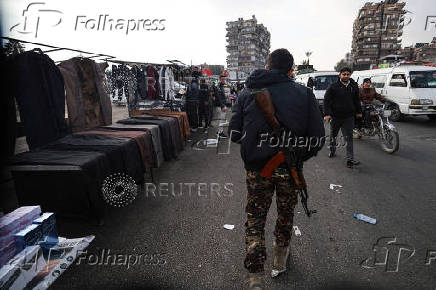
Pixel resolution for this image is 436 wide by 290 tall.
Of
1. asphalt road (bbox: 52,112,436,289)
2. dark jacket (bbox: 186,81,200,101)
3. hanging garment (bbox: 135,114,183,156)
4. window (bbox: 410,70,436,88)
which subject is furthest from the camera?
window (bbox: 410,70,436,88)

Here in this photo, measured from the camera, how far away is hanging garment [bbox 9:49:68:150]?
3.99m

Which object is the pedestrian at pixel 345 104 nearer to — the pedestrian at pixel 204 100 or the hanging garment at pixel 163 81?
the hanging garment at pixel 163 81

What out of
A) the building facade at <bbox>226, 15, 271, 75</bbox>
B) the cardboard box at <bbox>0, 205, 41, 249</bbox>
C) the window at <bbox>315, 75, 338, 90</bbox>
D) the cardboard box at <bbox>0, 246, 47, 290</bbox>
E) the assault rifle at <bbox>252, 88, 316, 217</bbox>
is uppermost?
the building facade at <bbox>226, 15, 271, 75</bbox>

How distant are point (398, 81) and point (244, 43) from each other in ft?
423

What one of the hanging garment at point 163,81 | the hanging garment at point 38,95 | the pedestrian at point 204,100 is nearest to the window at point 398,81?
the pedestrian at point 204,100

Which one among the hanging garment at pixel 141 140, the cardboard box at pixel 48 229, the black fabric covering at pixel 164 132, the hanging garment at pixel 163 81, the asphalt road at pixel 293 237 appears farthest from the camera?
the hanging garment at pixel 163 81

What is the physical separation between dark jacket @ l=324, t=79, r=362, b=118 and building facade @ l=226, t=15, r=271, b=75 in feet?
409

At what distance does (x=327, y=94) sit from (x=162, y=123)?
12.8ft

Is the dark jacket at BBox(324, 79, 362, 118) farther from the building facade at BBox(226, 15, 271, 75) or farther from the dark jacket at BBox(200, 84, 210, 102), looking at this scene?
the building facade at BBox(226, 15, 271, 75)

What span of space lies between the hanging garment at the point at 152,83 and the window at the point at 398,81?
1075cm

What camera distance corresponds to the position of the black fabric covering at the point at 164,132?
572cm

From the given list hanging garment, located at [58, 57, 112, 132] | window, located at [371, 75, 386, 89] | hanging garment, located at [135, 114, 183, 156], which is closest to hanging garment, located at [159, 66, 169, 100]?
hanging garment, located at [135, 114, 183, 156]

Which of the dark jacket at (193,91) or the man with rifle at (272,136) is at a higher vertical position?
the dark jacket at (193,91)

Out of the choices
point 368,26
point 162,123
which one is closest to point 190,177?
point 162,123
